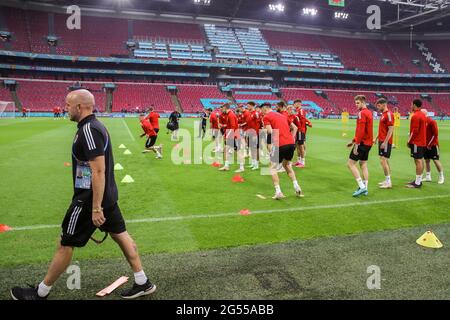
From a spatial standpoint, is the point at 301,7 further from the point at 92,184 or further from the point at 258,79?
the point at 92,184

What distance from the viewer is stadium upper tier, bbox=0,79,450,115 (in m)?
50.3

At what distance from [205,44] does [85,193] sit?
65.0m

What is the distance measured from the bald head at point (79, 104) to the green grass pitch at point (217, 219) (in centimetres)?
193

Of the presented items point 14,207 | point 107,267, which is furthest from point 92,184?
point 14,207

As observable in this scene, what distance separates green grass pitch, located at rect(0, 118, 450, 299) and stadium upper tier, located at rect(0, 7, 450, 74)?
173 feet

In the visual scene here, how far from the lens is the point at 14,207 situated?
687cm

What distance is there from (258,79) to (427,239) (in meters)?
63.3

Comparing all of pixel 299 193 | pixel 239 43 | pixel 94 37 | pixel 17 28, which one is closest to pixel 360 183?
pixel 299 193

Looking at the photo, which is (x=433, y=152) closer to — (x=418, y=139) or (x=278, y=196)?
(x=418, y=139)

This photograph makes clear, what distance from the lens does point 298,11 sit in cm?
6044

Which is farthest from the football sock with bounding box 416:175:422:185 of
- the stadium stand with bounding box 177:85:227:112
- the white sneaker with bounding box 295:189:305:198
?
the stadium stand with bounding box 177:85:227:112

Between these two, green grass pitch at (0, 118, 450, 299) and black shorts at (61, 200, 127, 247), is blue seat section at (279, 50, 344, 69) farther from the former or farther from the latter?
black shorts at (61, 200, 127, 247)

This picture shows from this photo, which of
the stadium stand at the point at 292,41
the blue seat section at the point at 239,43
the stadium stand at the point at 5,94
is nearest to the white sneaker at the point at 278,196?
the stadium stand at the point at 5,94
